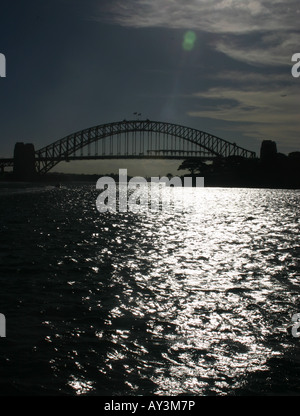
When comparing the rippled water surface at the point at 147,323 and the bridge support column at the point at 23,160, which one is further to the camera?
the bridge support column at the point at 23,160

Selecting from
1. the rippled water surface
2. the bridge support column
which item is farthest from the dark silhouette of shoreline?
the rippled water surface

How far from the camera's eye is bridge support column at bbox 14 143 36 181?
12556 cm

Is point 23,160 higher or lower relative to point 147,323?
higher

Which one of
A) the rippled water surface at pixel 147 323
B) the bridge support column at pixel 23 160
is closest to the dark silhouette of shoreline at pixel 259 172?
A: the bridge support column at pixel 23 160

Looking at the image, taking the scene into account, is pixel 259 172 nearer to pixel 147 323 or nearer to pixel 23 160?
pixel 23 160

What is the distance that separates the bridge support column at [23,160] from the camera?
412 ft

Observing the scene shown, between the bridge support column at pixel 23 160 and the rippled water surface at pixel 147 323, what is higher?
the bridge support column at pixel 23 160

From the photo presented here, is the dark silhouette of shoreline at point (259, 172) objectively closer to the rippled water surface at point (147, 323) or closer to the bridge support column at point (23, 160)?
the bridge support column at point (23, 160)

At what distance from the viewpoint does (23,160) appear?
125562 millimetres

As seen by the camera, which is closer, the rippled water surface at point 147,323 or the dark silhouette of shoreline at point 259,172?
the rippled water surface at point 147,323

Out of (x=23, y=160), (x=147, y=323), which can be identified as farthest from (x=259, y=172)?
(x=147, y=323)

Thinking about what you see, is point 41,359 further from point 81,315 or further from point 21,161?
point 21,161

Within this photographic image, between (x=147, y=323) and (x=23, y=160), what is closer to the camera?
(x=147, y=323)

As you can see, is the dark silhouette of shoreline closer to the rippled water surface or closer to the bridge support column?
the bridge support column
